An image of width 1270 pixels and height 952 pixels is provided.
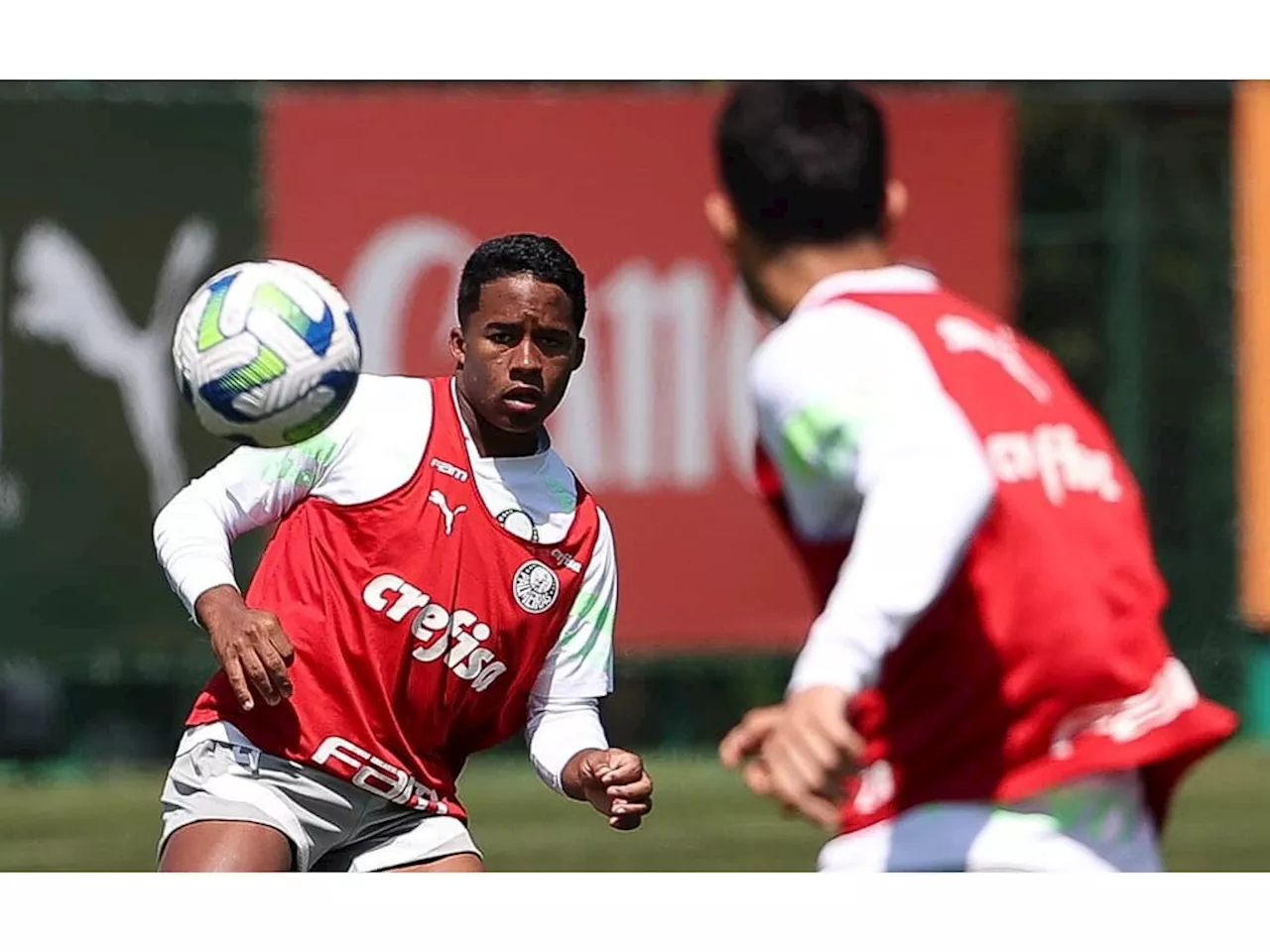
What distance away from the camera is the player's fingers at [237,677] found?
4703 mm

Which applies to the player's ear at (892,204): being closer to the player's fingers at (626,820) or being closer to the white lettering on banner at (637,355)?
the player's fingers at (626,820)

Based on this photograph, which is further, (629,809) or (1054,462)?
(629,809)

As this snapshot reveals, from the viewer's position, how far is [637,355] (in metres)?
15.9

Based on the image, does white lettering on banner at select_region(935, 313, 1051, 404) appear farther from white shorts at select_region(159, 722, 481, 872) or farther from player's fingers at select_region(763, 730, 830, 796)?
white shorts at select_region(159, 722, 481, 872)

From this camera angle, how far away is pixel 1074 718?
3646 mm

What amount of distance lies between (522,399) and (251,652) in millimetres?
878

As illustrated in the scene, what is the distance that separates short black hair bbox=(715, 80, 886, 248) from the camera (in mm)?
3650

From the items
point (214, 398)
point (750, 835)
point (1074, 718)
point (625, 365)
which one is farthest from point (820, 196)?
point (625, 365)

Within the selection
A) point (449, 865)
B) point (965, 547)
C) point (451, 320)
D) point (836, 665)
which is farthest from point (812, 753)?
point (451, 320)

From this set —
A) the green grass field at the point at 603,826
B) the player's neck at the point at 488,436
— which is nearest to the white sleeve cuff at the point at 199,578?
the player's neck at the point at 488,436

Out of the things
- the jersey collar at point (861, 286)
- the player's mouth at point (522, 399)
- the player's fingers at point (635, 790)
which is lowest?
the player's fingers at point (635, 790)

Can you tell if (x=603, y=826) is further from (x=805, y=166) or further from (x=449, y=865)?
(x=805, y=166)

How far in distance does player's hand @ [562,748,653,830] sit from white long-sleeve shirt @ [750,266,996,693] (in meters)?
1.37

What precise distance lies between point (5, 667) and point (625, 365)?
4.53 meters
